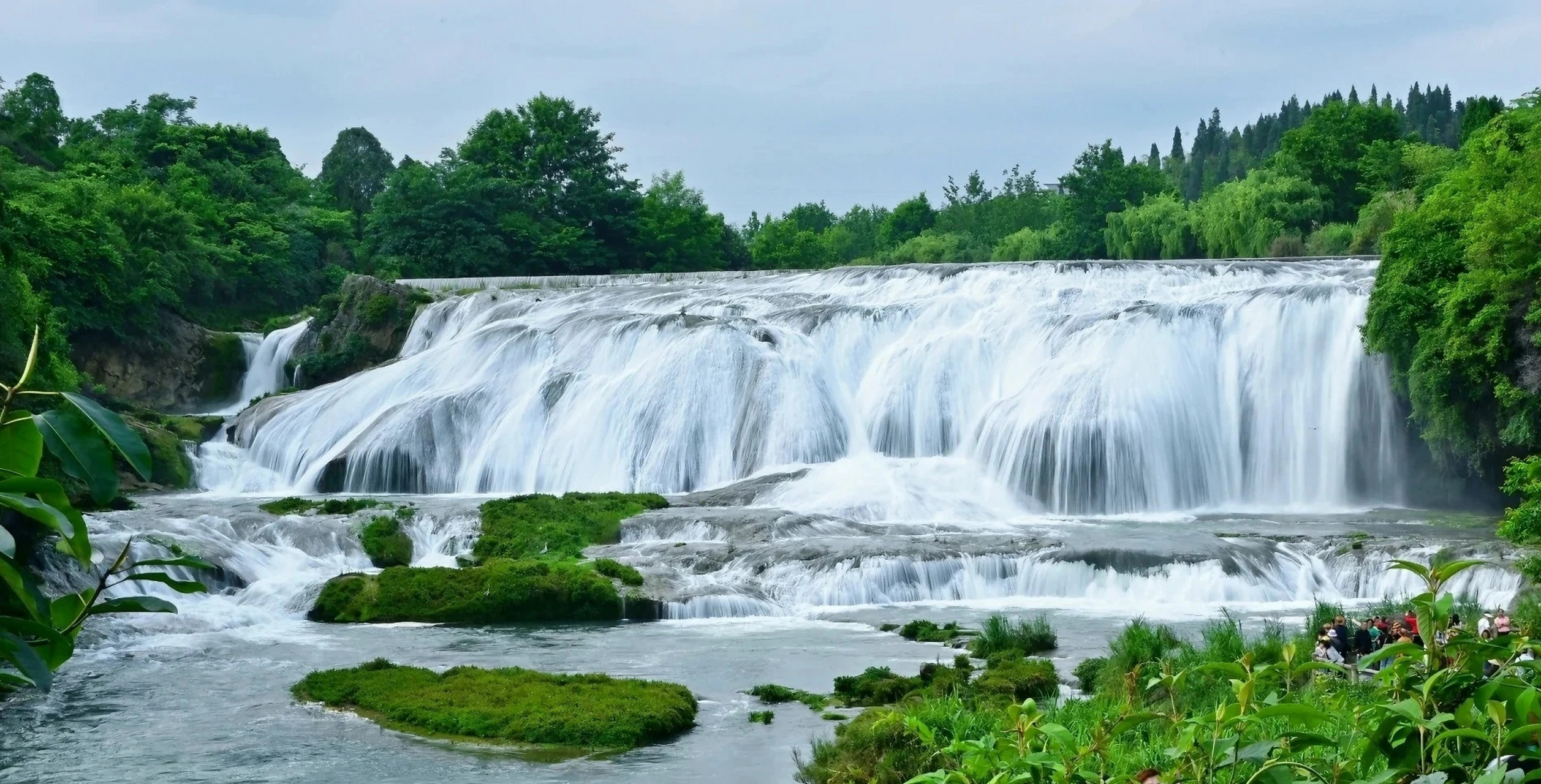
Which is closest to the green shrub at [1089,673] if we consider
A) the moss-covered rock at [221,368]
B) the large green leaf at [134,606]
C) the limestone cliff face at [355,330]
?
the large green leaf at [134,606]

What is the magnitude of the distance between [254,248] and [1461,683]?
5654 cm

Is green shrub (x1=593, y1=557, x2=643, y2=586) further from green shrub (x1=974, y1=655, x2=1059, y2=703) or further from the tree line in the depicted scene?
the tree line

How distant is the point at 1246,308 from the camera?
33812 millimetres

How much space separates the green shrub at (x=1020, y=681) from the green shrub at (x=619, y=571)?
7473mm

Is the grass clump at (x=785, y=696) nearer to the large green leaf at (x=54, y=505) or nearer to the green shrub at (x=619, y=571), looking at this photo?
the green shrub at (x=619, y=571)

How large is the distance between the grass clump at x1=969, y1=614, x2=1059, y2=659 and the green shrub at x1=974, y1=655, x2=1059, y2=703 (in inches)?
46.2

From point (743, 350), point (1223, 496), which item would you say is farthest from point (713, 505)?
point (1223, 496)

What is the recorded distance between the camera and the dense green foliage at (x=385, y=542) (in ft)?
79.4

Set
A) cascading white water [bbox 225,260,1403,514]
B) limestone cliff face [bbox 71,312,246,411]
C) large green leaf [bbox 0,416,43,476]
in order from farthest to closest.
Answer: limestone cliff face [bbox 71,312,246,411], cascading white water [bbox 225,260,1403,514], large green leaf [bbox 0,416,43,476]

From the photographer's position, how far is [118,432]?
2131 mm

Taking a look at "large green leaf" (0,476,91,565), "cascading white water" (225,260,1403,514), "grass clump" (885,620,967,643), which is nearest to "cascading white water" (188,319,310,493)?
"cascading white water" (225,260,1403,514)

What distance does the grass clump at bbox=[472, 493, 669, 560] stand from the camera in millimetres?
24453

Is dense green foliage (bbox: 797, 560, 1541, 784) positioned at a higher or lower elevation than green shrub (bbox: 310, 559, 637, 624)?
higher

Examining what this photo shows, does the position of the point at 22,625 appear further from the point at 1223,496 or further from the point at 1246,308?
the point at 1246,308
